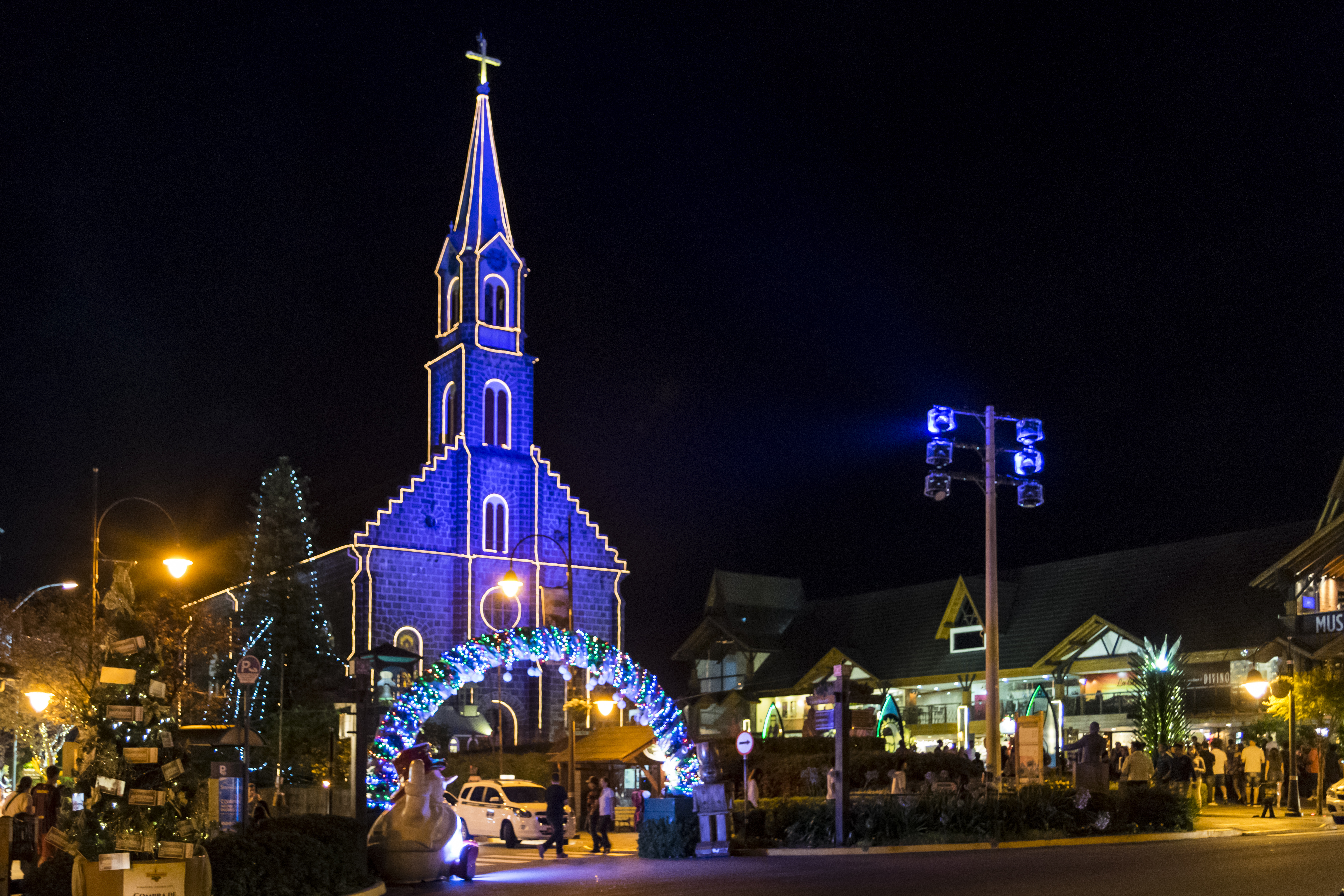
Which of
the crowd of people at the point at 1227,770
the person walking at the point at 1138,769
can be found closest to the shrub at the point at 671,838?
the crowd of people at the point at 1227,770

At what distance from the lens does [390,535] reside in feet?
183

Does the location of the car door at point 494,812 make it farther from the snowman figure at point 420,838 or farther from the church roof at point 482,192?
the church roof at point 482,192

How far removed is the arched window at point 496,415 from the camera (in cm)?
5900

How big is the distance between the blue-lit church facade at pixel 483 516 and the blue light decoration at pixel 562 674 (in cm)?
2187

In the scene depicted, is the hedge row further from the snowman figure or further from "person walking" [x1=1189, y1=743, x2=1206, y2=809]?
the snowman figure

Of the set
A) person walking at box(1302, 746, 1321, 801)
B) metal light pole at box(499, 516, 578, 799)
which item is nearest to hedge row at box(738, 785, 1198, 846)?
person walking at box(1302, 746, 1321, 801)

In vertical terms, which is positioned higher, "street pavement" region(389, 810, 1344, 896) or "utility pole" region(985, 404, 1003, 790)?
"utility pole" region(985, 404, 1003, 790)

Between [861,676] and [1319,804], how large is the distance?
27478 millimetres

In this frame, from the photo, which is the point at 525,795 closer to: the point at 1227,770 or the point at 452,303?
the point at 1227,770

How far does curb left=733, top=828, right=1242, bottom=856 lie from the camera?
23.2 metres

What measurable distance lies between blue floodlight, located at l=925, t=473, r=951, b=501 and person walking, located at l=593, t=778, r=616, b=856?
807 cm

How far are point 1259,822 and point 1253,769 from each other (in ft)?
15.6

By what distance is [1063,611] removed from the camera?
50.5 m

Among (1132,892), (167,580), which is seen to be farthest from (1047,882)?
(167,580)
